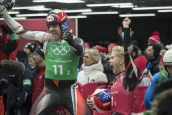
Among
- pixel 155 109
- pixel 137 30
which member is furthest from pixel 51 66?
pixel 137 30

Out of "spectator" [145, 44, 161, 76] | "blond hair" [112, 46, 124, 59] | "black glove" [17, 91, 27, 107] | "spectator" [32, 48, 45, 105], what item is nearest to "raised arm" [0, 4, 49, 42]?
"blond hair" [112, 46, 124, 59]

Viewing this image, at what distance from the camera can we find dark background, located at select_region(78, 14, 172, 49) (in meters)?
30.5

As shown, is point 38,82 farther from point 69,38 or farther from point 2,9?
point 69,38

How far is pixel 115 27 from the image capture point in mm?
31141

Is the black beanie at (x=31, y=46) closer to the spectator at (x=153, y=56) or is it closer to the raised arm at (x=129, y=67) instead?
the spectator at (x=153, y=56)

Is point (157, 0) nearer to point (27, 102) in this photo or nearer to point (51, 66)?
point (27, 102)

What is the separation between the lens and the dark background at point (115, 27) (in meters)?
30.5

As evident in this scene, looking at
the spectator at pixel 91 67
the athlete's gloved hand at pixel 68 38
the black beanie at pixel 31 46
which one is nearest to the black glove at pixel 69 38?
the athlete's gloved hand at pixel 68 38

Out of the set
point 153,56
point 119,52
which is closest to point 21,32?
point 119,52

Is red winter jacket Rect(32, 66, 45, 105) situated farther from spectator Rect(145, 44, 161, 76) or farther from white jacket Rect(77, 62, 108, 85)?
spectator Rect(145, 44, 161, 76)

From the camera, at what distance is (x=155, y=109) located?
5.43 ft

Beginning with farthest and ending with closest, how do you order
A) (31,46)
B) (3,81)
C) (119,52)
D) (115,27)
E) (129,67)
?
(115,27) → (31,46) → (3,81) → (119,52) → (129,67)

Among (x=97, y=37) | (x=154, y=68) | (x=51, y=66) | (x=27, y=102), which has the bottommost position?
(x=97, y=37)

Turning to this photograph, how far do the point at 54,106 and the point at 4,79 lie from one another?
1108 mm
